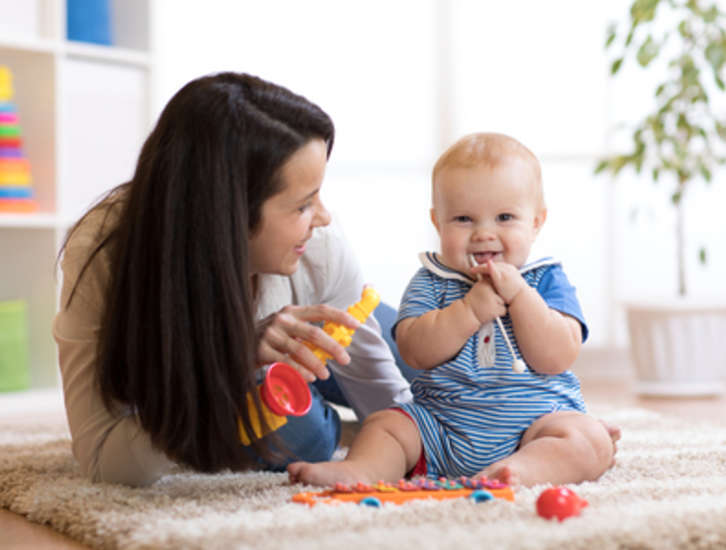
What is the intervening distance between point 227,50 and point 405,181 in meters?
0.69

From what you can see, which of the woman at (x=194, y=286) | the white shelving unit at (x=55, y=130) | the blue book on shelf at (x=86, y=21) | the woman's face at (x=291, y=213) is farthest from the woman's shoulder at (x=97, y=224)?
the blue book on shelf at (x=86, y=21)

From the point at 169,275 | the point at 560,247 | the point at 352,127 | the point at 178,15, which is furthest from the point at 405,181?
the point at 169,275

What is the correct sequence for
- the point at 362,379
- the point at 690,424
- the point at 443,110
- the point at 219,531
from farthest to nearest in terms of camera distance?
the point at 443,110, the point at 690,424, the point at 362,379, the point at 219,531

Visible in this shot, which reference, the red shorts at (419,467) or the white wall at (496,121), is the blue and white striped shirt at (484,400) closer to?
the red shorts at (419,467)

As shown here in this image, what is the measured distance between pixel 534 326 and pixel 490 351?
7 cm

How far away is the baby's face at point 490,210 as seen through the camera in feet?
3.88

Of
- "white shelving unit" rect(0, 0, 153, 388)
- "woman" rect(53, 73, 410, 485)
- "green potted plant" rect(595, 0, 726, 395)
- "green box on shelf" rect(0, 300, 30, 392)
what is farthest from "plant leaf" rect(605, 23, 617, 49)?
"green box on shelf" rect(0, 300, 30, 392)

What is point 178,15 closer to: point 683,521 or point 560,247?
point 560,247

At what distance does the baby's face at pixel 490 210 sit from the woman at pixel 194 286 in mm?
178

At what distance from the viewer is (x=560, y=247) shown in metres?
2.98

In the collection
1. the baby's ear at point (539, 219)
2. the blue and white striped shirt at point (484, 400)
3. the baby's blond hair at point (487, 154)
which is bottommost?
the blue and white striped shirt at point (484, 400)

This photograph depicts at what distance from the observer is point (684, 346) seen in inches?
96.0

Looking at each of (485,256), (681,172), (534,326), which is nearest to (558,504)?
(534,326)

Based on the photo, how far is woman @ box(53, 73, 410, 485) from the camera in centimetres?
102
